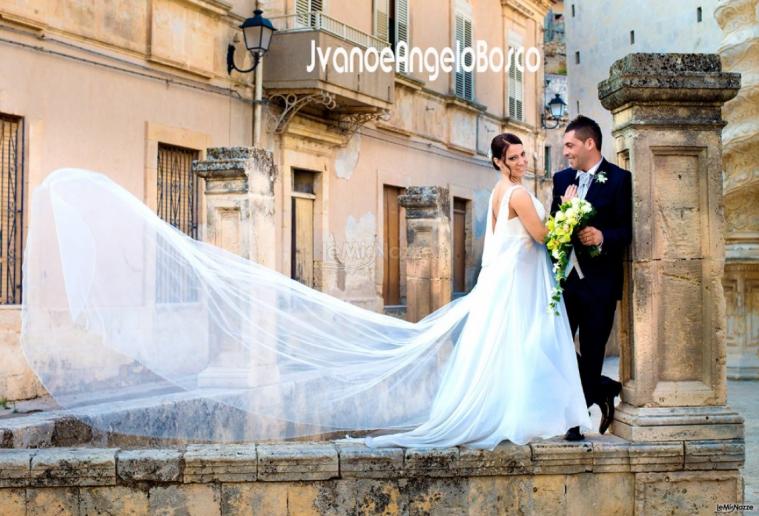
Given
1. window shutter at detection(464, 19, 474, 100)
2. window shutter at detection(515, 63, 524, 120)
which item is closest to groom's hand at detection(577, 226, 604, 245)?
window shutter at detection(464, 19, 474, 100)

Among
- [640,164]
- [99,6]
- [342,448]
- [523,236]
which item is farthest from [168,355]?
[99,6]

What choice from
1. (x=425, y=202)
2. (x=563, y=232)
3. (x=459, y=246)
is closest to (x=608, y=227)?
(x=563, y=232)

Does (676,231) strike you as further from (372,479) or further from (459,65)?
(459,65)

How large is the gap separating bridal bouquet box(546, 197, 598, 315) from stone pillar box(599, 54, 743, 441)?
1.03 ft

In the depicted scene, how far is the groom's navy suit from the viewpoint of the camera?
497cm

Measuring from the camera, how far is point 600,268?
5008mm

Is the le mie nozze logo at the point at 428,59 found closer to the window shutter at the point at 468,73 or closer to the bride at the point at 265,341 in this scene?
the window shutter at the point at 468,73

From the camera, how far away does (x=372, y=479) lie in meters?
4.61

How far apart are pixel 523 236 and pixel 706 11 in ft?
82.4

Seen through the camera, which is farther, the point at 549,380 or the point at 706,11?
the point at 706,11

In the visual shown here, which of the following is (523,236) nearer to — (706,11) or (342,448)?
(342,448)

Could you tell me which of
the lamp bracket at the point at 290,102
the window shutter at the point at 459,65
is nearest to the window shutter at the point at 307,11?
the lamp bracket at the point at 290,102

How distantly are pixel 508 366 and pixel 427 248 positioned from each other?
28.7ft

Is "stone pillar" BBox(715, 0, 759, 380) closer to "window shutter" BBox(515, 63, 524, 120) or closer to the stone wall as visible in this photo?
the stone wall
